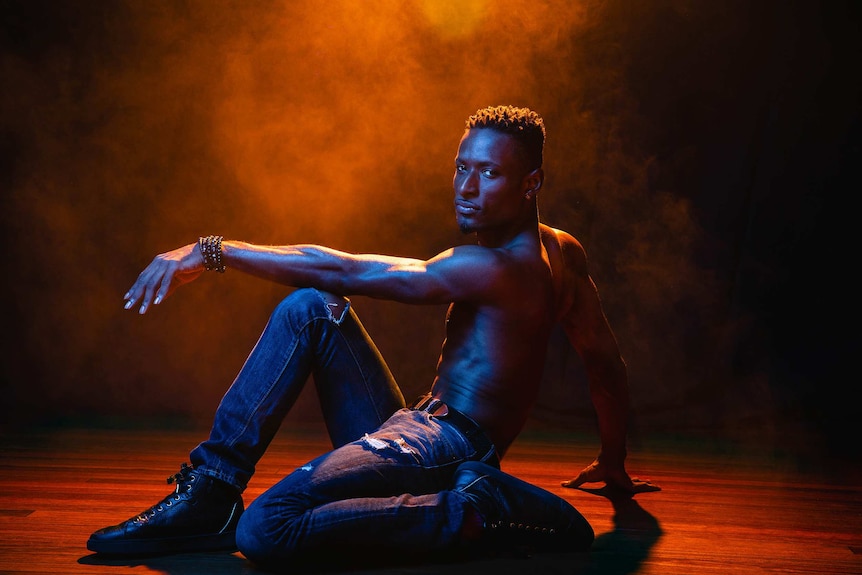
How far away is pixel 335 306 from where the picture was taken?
2248 millimetres

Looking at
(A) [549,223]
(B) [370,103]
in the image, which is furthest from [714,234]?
(B) [370,103]

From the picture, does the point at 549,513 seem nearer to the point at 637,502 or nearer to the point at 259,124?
the point at 637,502

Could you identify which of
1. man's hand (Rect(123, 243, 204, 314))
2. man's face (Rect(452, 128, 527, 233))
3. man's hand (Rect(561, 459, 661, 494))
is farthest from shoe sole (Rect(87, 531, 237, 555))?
man's hand (Rect(561, 459, 661, 494))

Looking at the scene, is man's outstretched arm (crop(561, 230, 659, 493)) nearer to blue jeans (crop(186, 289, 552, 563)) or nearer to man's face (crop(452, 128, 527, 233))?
man's face (crop(452, 128, 527, 233))

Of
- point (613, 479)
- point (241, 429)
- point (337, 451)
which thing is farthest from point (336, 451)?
point (613, 479)

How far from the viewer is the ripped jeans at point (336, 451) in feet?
6.59

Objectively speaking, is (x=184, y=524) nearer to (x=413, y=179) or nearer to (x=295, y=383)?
(x=295, y=383)

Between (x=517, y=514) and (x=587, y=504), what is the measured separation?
69cm

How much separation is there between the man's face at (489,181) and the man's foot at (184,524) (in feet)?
2.78

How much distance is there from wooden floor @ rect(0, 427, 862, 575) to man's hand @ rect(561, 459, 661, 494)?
3 cm

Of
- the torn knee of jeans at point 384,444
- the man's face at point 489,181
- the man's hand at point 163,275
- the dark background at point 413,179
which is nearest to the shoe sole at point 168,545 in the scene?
the torn knee of jeans at point 384,444

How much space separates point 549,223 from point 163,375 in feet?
6.38

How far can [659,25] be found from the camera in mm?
4332

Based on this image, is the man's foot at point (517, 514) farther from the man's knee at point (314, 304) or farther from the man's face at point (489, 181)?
the man's face at point (489, 181)
